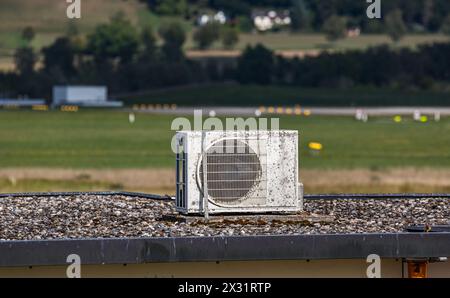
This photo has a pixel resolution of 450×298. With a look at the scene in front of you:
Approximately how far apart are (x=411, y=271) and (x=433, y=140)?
271 ft

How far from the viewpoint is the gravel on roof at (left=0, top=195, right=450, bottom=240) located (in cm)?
2317

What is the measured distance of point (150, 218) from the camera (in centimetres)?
2564

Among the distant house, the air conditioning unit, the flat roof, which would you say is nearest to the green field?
the flat roof

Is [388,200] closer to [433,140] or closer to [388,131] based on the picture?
[433,140]

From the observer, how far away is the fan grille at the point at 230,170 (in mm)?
23000

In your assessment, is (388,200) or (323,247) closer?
(323,247)

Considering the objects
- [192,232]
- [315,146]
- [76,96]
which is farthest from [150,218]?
[76,96]

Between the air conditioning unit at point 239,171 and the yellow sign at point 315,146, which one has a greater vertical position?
the air conditioning unit at point 239,171

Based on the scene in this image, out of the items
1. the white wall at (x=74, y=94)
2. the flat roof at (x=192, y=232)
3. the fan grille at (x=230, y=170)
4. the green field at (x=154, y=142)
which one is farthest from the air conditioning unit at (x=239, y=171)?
the white wall at (x=74, y=94)

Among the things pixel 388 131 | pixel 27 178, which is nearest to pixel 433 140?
pixel 388 131

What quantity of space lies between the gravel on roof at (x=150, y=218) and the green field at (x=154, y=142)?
157 ft

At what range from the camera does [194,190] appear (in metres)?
23.4

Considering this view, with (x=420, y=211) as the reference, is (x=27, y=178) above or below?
below

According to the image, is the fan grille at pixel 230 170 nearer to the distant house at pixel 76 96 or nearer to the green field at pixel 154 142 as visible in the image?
the green field at pixel 154 142
